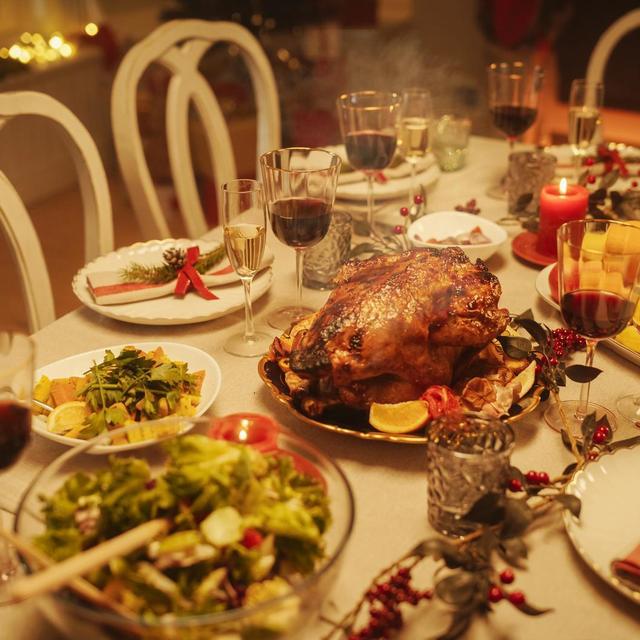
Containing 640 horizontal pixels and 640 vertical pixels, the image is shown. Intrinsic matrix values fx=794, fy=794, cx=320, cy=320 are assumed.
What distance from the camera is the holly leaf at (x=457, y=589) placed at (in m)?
0.76

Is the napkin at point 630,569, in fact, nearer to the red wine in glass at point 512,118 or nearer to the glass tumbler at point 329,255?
the glass tumbler at point 329,255

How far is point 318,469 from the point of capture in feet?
2.62

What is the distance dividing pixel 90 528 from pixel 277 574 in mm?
182

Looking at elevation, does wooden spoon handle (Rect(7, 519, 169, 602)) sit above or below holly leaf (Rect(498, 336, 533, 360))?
above

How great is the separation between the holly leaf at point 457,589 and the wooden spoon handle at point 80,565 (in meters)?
0.27

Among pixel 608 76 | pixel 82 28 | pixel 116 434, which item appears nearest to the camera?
pixel 116 434

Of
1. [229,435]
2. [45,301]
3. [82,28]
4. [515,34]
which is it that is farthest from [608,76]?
[229,435]

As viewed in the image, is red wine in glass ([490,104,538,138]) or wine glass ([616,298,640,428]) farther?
red wine in glass ([490,104,538,138])

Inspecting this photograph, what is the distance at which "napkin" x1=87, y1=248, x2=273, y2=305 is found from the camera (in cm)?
137

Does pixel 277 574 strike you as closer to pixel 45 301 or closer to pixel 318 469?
pixel 318 469

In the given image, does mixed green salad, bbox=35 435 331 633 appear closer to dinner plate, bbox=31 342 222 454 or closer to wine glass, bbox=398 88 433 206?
dinner plate, bbox=31 342 222 454

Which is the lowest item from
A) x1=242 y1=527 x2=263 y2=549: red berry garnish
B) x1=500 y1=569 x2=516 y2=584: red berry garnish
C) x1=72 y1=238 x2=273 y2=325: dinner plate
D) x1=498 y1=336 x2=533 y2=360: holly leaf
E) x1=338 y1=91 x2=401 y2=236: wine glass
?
x1=500 y1=569 x2=516 y2=584: red berry garnish

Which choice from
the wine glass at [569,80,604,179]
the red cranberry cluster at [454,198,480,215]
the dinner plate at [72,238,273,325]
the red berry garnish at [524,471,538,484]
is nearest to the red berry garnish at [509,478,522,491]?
the red berry garnish at [524,471,538,484]

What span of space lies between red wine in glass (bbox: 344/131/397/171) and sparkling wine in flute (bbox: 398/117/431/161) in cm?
13
